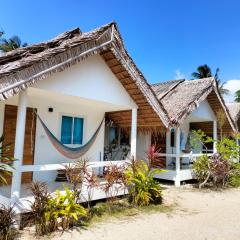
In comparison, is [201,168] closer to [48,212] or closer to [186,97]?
[186,97]

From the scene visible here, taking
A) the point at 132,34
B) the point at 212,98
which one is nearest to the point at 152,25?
the point at 132,34

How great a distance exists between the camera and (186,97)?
10.6 meters

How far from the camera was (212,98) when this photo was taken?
12.2 m

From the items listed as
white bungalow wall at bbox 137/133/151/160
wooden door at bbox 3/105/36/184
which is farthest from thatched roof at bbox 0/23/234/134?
white bungalow wall at bbox 137/133/151/160

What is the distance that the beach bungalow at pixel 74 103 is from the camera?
5305 millimetres

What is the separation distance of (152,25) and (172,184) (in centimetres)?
758

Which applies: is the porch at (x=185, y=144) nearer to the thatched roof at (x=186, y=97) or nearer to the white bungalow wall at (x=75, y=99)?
the thatched roof at (x=186, y=97)

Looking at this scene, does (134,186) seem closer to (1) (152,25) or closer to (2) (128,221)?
(2) (128,221)

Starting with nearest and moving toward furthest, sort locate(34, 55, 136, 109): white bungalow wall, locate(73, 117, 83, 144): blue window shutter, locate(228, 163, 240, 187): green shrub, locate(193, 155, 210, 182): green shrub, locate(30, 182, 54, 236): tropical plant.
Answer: locate(30, 182, 54, 236): tropical plant → locate(34, 55, 136, 109): white bungalow wall → locate(73, 117, 83, 144): blue window shutter → locate(193, 155, 210, 182): green shrub → locate(228, 163, 240, 187): green shrub

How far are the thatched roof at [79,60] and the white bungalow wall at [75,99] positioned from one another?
1.36 ft

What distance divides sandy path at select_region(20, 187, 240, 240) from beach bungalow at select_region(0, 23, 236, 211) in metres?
1.63

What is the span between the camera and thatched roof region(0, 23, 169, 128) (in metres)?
4.96

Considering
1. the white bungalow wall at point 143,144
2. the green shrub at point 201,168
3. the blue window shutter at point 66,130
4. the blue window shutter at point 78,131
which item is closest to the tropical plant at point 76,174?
the blue window shutter at point 66,130

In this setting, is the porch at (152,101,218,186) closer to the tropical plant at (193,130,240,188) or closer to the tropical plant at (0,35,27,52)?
the tropical plant at (193,130,240,188)
